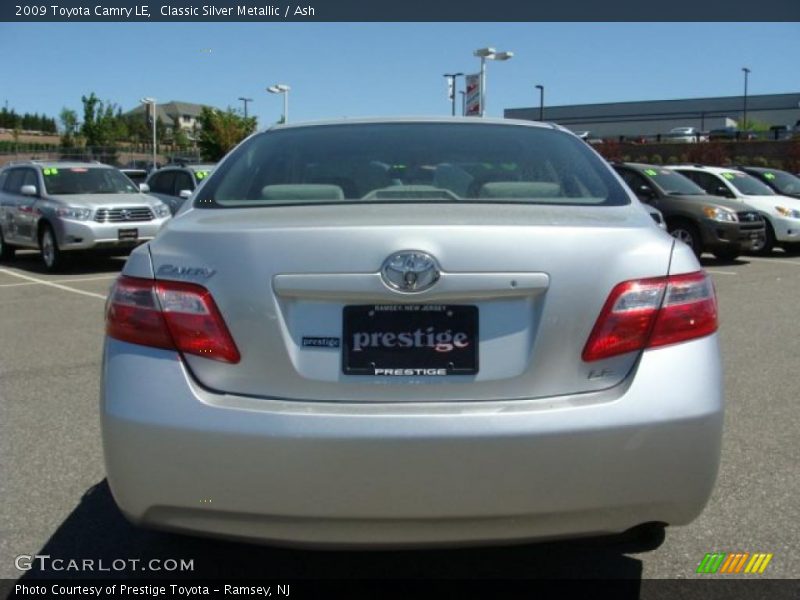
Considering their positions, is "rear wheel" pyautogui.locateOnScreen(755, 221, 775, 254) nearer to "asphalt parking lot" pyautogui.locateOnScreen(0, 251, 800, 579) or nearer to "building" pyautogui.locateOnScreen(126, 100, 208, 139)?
"asphalt parking lot" pyautogui.locateOnScreen(0, 251, 800, 579)

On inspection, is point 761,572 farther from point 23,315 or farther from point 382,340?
point 23,315

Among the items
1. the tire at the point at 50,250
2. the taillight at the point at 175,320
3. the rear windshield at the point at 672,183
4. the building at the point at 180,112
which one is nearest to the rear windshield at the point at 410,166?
the taillight at the point at 175,320

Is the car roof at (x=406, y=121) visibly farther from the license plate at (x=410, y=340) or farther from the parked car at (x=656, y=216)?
the license plate at (x=410, y=340)

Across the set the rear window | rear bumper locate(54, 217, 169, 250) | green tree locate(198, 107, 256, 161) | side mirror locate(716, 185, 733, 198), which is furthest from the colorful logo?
green tree locate(198, 107, 256, 161)

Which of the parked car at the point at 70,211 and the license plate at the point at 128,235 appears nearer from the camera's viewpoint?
the parked car at the point at 70,211

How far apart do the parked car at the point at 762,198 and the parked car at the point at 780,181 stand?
1.01 meters

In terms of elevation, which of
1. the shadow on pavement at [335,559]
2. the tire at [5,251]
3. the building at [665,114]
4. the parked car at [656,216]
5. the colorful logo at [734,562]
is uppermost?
the building at [665,114]

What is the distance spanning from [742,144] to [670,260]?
5113 centimetres

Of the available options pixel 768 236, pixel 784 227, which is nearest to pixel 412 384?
pixel 784 227

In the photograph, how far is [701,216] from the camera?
571 inches

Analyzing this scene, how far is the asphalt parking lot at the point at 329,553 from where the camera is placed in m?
3.29

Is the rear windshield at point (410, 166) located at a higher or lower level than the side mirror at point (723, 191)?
higher

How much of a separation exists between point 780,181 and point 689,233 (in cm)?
535

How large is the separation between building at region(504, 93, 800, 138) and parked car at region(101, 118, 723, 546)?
3694 inches
